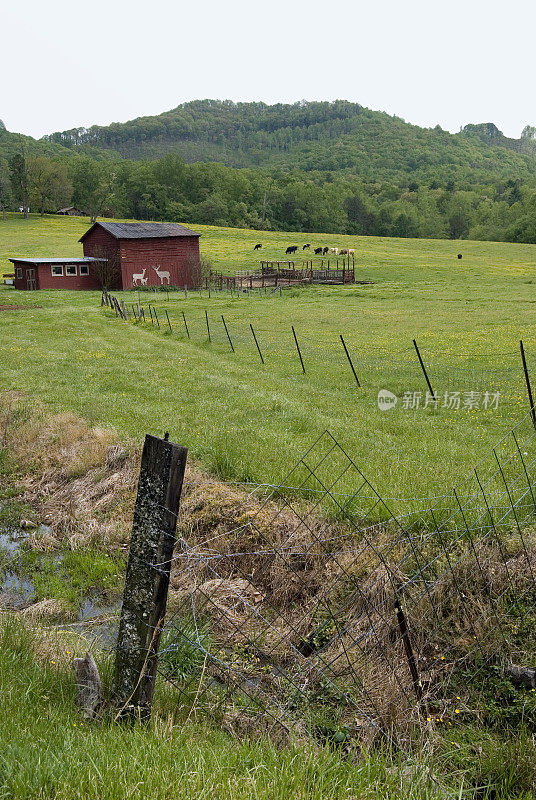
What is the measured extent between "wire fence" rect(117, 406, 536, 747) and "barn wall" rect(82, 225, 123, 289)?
166 feet

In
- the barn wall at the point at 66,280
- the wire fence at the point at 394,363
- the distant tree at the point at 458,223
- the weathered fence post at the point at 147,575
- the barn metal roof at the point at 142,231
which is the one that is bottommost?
the wire fence at the point at 394,363

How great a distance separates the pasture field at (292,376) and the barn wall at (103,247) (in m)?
9.61

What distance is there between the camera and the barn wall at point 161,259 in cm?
5541

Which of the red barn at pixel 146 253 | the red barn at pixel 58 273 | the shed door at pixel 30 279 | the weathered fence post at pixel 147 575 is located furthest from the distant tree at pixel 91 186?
the weathered fence post at pixel 147 575

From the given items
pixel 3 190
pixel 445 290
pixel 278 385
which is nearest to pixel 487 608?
pixel 278 385

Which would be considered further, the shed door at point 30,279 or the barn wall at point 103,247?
the barn wall at point 103,247

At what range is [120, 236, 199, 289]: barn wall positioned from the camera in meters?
55.4

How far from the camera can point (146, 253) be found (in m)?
56.1

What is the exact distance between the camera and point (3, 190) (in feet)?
360

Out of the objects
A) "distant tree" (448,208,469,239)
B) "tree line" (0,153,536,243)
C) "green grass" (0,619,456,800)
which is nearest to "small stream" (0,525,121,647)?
"green grass" (0,619,456,800)

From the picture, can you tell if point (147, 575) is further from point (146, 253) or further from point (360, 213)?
point (360, 213)

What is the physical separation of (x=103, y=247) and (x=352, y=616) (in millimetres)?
55265

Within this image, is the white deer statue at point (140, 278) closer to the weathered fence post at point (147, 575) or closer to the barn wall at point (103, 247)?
the barn wall at point (103, 247)

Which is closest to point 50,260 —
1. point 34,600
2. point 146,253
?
point 146,253
